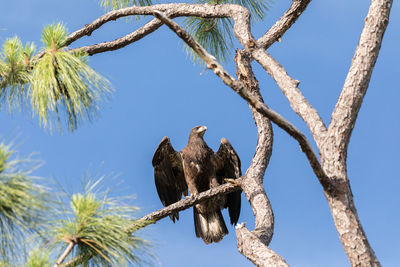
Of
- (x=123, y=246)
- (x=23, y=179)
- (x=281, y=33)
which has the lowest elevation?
(x=123, y=246)

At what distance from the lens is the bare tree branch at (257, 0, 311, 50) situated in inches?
195

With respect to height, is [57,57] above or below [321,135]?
above

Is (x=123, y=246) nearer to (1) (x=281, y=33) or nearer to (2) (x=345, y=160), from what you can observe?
(2) (x=345, y=160)

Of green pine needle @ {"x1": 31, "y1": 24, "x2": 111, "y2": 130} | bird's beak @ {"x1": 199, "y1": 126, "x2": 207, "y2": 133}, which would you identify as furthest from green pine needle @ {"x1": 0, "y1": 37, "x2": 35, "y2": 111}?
bird's beak @ {"x1": 199, "y1": 126, "x2": 207, "y2": 133}

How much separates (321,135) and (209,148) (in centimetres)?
200

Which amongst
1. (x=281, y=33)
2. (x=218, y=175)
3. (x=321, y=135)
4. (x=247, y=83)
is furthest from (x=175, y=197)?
(x=321, y=135)

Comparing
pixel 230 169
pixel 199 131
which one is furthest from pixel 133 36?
pixel 230 169

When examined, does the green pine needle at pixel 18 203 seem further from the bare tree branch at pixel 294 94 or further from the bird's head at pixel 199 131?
the bird's head at pixel 199 131

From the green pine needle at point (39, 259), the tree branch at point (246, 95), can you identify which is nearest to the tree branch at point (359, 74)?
the tree branch at point (246, 95)

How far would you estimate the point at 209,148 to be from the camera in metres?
5.69

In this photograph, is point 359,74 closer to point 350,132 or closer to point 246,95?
point 350,132

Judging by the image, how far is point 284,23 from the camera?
504cm

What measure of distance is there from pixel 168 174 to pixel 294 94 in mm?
1949

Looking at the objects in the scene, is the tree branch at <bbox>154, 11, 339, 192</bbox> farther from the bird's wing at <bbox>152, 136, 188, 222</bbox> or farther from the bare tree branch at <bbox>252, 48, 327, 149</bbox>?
the bird's wing at <bbox>152, 136, 188, 222</bbox>
